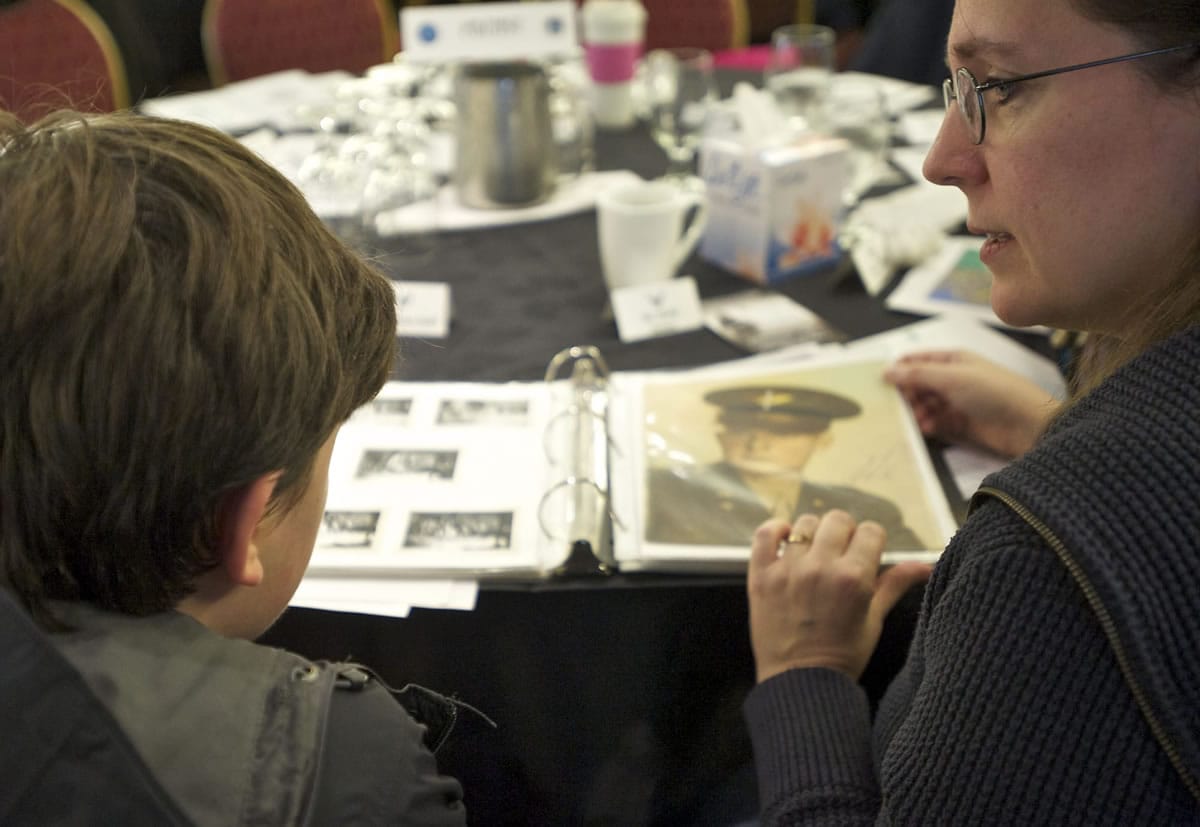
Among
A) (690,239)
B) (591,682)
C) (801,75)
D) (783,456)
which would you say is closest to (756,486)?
(783,456)

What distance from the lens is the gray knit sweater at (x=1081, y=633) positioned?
488 millimetres

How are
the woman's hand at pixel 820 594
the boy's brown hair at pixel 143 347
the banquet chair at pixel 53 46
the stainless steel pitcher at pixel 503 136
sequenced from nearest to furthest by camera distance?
the boy's brown hair at pixel 143 347 → the woman's hand at pixel 820 594 → the stainless steel pitcher at pixel 503 136 → the banquet chair at pixel 53 46

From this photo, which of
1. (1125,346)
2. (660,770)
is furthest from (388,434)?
(1125,346)

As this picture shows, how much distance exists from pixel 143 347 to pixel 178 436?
5 centimetres

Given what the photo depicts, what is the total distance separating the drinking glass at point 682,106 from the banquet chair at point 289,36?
3.69 feet

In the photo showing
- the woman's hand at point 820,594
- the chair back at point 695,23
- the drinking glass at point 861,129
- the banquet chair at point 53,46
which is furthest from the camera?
the chair back at point 695,23

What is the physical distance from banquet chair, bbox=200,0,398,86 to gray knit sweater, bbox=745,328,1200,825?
7.58 ft

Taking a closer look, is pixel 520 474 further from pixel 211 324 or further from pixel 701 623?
pixel 211 324

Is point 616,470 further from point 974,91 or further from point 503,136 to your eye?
point 503,136

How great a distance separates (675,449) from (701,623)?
17 cm

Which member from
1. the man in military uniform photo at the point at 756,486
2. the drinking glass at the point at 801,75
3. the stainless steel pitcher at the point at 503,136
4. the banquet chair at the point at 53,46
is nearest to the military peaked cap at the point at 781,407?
the man in military uniform photo at the point at 756,486

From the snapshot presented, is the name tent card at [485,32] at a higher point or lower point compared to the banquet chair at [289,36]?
higher

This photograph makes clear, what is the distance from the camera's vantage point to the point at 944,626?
1.87ft

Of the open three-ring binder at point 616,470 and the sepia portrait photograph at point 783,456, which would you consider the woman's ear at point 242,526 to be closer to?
the open three-ring binder at point 616,470
